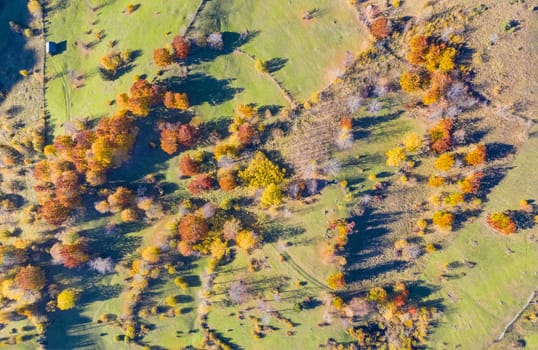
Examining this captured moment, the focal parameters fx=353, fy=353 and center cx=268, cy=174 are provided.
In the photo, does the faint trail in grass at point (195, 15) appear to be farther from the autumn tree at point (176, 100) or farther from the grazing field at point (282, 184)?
the autumn tree at point (176, 100)

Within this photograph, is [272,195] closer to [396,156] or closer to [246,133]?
[246,133]

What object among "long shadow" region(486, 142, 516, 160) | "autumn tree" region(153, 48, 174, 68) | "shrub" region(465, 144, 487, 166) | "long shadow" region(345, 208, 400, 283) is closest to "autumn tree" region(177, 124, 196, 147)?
"autumn tree" region(153, 48, 174, 68)

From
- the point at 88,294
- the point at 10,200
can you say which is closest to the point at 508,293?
the point at 88,294

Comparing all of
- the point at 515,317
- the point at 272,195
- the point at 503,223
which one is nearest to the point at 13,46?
the point at 272,195

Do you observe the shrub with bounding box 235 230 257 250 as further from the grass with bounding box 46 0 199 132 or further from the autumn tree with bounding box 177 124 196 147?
the grass with bounding box 46 0 199 132

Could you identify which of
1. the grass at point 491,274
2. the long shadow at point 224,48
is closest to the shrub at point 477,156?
the grass at point 491,274

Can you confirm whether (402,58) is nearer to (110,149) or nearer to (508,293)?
(508,293)
